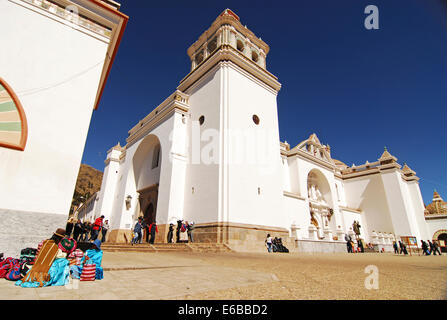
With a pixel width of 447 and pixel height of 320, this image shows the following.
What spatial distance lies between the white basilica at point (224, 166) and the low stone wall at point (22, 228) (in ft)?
21.8

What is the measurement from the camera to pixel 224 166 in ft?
35.2

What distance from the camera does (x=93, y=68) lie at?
5.55 metres

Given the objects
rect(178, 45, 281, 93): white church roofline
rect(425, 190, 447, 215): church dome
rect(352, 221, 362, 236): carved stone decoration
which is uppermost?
rect(178, 45, 281, 93): white church roofline

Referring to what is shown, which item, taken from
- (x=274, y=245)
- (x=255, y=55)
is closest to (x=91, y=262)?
(x=274, y=245)

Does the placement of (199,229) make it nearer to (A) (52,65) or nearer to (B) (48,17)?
(A) (52,65)

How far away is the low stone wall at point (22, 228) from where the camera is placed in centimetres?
384

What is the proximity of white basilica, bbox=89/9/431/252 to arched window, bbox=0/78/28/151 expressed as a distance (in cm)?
739

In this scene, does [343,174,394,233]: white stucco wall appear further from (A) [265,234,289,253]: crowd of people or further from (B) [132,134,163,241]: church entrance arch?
(B) [132,134,163,241]: church entrance arch

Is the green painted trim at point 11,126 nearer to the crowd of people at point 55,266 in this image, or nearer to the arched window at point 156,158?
the crowd of people at point 55,266

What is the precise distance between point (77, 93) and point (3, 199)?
105 inches

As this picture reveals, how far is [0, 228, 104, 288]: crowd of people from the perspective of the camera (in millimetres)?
2466

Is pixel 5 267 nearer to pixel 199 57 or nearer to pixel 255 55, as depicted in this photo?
pixel 199 57

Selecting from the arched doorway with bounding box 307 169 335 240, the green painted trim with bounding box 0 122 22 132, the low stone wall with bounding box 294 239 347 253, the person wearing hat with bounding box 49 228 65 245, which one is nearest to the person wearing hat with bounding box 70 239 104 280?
the person wearing hat with bounding box 49 228 65 245

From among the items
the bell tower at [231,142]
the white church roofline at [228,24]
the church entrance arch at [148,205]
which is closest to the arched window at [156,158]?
the church entrance arch at [148,205]
